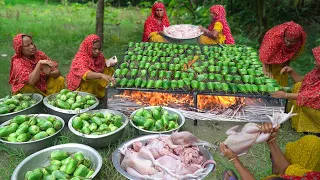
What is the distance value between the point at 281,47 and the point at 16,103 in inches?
157

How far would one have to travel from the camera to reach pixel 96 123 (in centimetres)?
357

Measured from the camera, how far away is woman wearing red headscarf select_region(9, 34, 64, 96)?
4.33 m

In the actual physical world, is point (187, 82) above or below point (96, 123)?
above

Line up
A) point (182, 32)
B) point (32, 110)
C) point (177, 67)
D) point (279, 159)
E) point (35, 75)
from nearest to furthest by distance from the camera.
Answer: point (279, 159) < point (32, 110) < point (35, 75) < point (177, 67) < point (182, 32)

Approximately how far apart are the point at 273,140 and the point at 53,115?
271 centimetres

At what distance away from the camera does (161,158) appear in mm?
2920

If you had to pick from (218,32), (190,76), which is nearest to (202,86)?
(190,76)

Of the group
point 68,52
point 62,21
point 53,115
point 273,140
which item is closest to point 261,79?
point 273,140

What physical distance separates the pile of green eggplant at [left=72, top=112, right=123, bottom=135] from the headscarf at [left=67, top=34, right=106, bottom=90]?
101 cm

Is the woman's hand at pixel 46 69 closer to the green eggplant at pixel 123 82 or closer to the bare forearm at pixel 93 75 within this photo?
the bare forearm at pixel 93 75

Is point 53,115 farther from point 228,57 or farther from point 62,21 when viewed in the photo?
point 62,21

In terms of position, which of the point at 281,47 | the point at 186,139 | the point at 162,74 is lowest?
the point at 186,139

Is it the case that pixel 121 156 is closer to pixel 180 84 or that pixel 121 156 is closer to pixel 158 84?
pixel 158 84

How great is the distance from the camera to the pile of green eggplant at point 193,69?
13.6 feet
